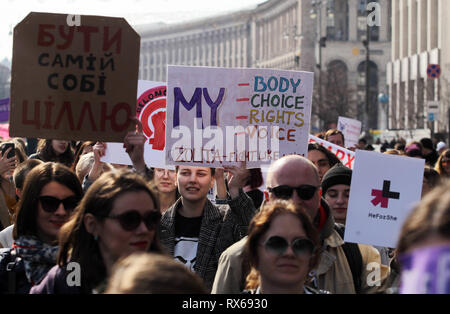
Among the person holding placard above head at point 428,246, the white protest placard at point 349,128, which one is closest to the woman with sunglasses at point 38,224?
the person holding placard above head at point 428,246

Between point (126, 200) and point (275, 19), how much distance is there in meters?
105

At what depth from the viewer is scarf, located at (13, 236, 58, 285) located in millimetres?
4031

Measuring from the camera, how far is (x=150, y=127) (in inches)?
300

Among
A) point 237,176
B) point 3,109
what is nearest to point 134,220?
point 237,176

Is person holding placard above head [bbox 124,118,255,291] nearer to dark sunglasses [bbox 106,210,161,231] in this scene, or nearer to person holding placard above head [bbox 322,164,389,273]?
person holding placard above head [bbox 322,164,389,273]

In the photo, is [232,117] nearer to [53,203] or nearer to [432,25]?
[53,203]

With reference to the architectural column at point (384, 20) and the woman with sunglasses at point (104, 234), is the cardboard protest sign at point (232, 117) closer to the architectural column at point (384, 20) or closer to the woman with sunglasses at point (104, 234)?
the woman with sunglasses at point (104, 234)

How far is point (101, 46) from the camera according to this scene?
5.25 meters

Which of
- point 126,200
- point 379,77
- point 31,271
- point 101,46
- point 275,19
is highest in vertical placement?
point 275,19

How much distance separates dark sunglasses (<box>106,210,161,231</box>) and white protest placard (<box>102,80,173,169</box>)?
11.1ft

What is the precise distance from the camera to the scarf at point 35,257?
4.03 meters

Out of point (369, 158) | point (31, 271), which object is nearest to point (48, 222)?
point (31, 271)

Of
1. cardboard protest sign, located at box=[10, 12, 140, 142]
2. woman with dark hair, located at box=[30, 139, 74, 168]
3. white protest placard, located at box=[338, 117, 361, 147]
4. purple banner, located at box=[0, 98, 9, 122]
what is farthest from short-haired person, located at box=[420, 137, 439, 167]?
cardboard protest sign, located at box=[10, 12, 140, 142]
